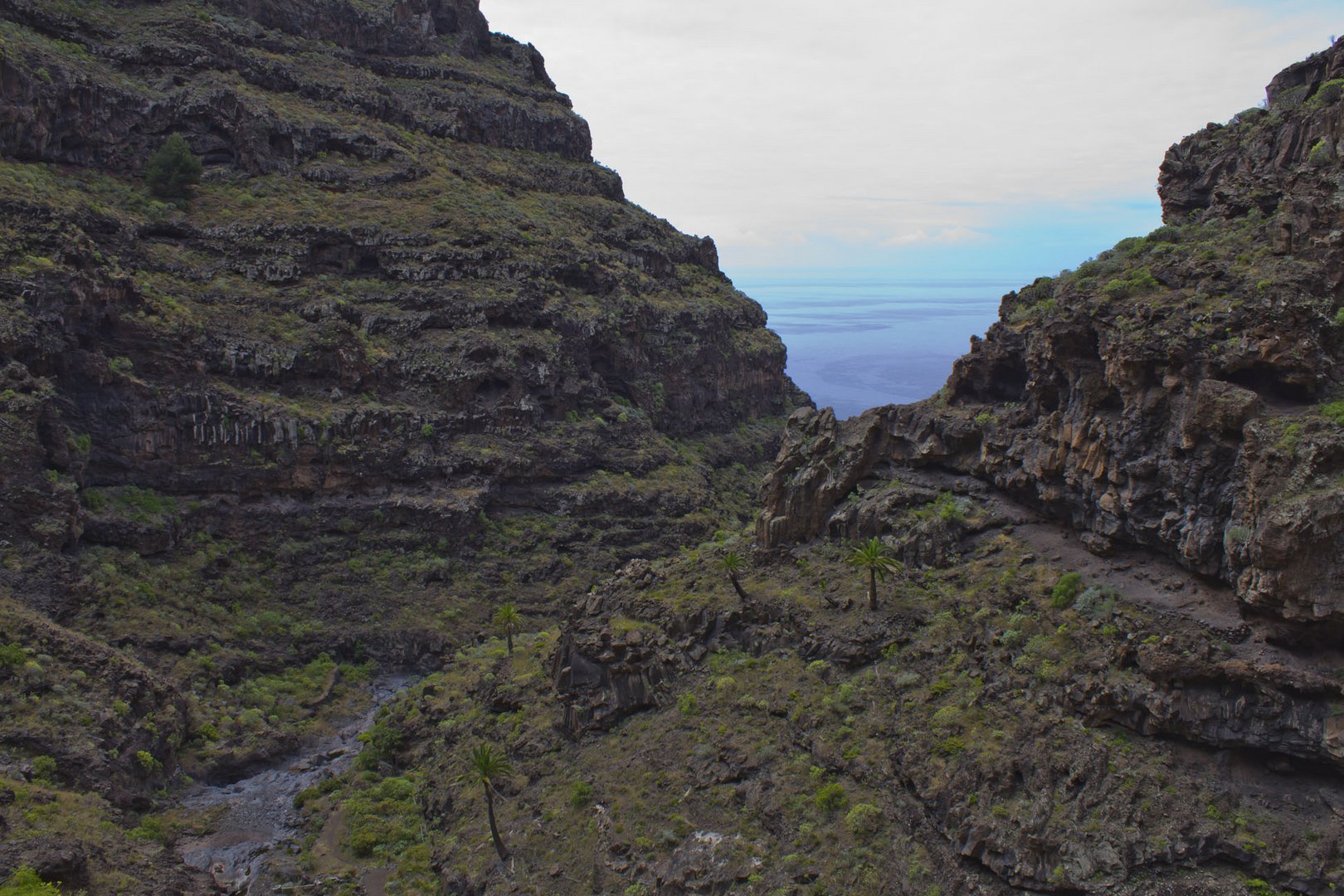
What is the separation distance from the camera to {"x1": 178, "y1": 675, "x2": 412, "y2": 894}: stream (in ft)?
158

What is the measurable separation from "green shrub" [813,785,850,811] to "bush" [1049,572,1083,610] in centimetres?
1067

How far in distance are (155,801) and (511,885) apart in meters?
21.4

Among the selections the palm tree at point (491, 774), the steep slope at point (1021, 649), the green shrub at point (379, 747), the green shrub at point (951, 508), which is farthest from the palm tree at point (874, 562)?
the green shrub at point (379, 747)

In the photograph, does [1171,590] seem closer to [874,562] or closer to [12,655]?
[874,562]

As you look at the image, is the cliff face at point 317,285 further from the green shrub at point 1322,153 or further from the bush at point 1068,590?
the green shrub at point 1322,153

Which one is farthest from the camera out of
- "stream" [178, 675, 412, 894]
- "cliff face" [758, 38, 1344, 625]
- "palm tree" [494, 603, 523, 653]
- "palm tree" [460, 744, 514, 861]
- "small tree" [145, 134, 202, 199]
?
"small tree" [145, 134, 202, 199]

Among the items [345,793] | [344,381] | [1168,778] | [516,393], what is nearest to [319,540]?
[344,381]

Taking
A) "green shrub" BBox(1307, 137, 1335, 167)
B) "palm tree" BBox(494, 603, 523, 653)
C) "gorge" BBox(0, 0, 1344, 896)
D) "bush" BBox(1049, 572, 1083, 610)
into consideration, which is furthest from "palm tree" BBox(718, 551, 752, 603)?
"green shrub" BBox(1307, 137, 1335, 167)

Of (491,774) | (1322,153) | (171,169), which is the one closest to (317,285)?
(171,169)

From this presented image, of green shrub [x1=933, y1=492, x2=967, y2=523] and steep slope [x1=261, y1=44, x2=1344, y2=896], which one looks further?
green shrub [x1=933, y1=492, x2=967, y2=523]

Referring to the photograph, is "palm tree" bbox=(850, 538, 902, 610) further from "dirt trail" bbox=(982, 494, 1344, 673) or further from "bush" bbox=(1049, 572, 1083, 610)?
"bush" bbox=(1049, 572, 1083, 610)

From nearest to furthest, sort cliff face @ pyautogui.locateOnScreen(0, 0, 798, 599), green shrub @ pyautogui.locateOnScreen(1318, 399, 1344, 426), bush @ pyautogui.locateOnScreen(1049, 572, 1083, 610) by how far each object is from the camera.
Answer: green shrub @ pyautogui.locateOnScreen(1318, 399, 1344, 426) < bush @ pyautogui.locateOnScreen(1049, 572, 1083, 610) < cliff face @ pyautogui.locateOnScreen(0, 0, 798, 599)

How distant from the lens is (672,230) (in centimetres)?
12231

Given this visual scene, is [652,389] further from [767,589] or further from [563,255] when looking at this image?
[767,589]
